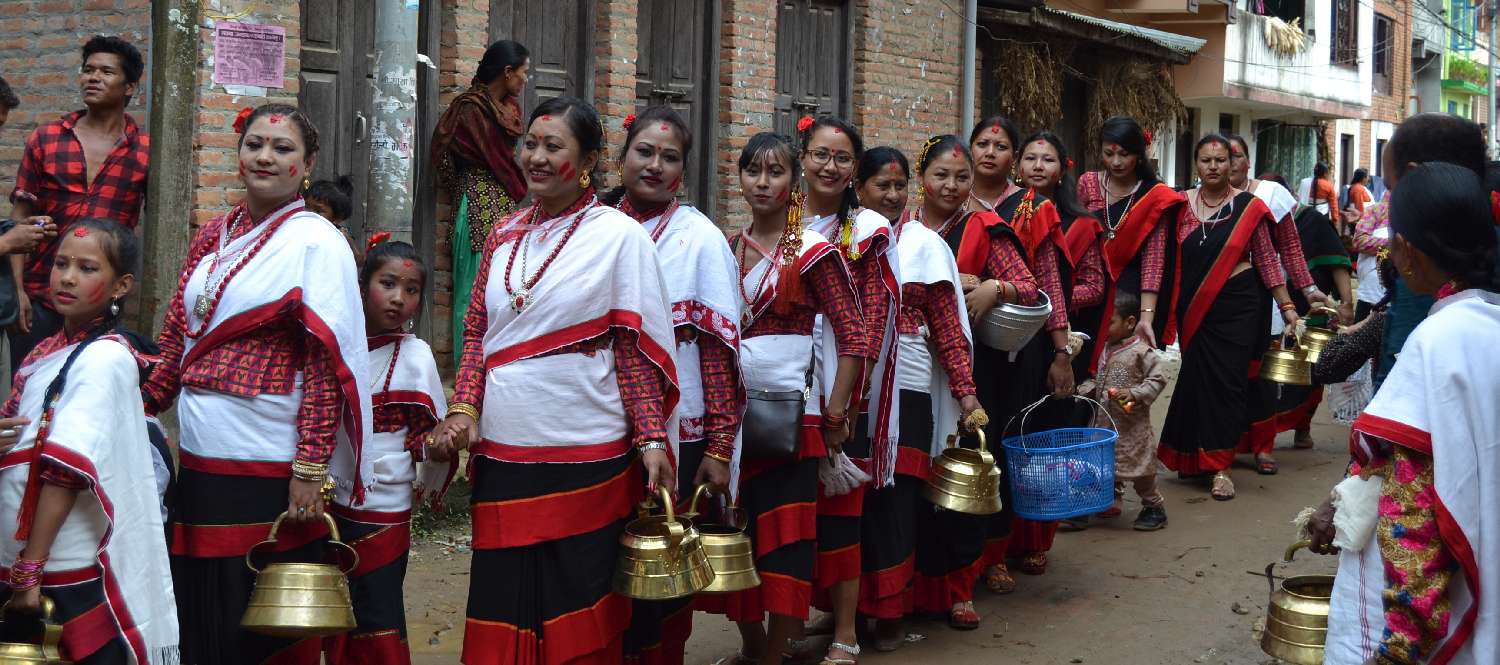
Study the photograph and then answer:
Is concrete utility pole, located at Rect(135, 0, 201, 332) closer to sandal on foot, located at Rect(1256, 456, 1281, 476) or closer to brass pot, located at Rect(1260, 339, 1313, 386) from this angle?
brass pot, located at Rect(1260, 339, 1313, 386)

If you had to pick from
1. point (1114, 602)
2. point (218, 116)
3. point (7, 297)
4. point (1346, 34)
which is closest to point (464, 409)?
point (7, 297)

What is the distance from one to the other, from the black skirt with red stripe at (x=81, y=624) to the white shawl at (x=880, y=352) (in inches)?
92.1

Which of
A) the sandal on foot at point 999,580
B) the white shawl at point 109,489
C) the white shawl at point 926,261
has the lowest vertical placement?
the sandal on foot at point 999,580

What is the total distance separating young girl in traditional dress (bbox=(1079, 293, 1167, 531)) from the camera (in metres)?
7.53

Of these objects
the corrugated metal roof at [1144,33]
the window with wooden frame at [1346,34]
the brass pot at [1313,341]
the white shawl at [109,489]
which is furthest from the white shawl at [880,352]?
the window with wooden frame at [1346,34]

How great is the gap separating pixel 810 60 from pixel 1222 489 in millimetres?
5546

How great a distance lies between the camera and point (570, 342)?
3982 millimetres

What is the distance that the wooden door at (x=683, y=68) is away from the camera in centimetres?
1079

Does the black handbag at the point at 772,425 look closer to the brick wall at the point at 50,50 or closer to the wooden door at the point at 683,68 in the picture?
the brick wall at the point at 50,50

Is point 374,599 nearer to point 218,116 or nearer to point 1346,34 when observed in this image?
point 218,116

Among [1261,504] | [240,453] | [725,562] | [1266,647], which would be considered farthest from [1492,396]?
[1261,504]

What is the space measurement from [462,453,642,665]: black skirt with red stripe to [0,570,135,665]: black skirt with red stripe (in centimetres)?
90

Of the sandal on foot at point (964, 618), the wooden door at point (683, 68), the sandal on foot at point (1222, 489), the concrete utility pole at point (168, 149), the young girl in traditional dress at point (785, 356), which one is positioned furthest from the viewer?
the wooden door at point (683, 68)

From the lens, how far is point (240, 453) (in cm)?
381
